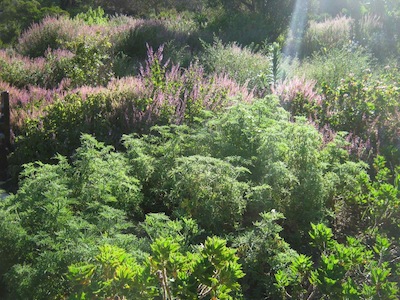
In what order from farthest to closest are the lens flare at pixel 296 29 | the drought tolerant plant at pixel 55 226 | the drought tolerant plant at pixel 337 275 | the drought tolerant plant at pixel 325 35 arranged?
the lens flare at pixel 296 29
the drought tolerant plant at pixel 325 35
the drought tolerant plant at pixel 55 226
the drought tolerant plant at pixel 337 275

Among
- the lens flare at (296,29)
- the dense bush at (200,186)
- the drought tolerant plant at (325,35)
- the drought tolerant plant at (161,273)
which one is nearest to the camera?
the drought tolerant plant at (161,273)

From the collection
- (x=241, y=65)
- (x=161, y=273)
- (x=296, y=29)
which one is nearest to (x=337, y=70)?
(x=241, y=65)

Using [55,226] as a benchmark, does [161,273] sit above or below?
above

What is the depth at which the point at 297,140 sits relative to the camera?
4.55 m

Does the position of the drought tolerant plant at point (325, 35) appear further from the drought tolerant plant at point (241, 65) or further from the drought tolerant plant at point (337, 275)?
the drought tolerant plant at point (337, 275)

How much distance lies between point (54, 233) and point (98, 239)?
300 mm

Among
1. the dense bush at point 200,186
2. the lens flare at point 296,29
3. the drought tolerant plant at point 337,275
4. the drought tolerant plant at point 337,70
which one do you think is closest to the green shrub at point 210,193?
the dense bush at point 200,186

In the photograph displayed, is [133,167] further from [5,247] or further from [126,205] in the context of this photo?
[5,247]

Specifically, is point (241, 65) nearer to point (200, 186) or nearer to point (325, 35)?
point (200, 186)

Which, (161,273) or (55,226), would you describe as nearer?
(161,273)

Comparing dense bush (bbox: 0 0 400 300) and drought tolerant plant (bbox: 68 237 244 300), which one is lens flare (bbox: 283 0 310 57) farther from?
drought tolerant plant (bbox: 68 237 244 300)

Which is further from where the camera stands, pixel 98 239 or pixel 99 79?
pixel 99 79

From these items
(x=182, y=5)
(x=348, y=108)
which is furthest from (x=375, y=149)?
(x=182, y=5)

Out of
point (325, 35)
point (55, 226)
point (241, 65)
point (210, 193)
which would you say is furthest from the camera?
point (325, 35)
